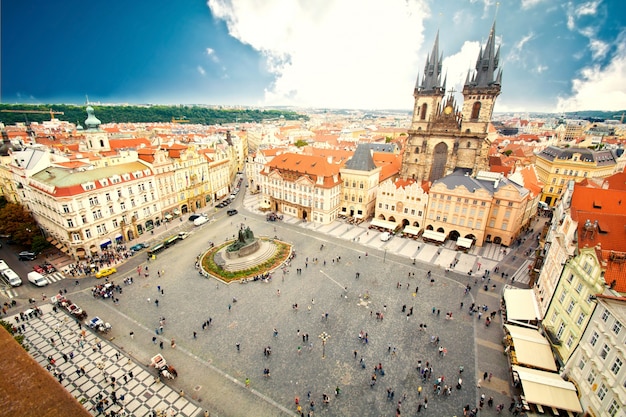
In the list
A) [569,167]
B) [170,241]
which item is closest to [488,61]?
[569,167]

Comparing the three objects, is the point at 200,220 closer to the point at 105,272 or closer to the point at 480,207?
the point at 105,272

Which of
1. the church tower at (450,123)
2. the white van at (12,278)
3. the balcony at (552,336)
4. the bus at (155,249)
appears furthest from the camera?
the church tower at (450,123)

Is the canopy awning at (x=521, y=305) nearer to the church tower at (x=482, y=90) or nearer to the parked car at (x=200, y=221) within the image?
the church tower at (x=482, y=90)

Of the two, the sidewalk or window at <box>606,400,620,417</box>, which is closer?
window at <box>606,400,620,417</box>

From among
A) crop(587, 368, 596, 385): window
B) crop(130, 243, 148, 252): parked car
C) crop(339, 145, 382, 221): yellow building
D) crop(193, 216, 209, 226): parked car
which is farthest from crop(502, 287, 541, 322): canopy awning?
crop(130, 243, 148, 252): parked car

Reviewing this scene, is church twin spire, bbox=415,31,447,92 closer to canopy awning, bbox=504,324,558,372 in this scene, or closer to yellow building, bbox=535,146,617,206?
yellow building, bbox=535,146,617,206

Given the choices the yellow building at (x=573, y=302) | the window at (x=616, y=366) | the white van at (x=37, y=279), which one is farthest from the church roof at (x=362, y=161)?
the white van at (x=37, y=279)
